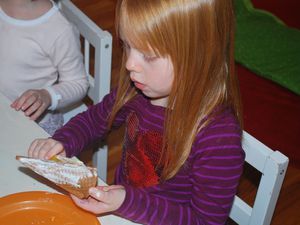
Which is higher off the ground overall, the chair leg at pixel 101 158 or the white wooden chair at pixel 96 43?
the white wooden chair at pixel 96 43

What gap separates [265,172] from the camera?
91 cm

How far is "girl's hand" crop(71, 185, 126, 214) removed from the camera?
0.79 meters

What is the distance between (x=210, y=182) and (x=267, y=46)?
1.50 meters

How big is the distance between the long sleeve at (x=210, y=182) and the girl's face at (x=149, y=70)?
0.11 meters

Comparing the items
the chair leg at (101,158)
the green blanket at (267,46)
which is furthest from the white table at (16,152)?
the green blanket at (267,46)

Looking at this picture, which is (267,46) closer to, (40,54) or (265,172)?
(40,54)

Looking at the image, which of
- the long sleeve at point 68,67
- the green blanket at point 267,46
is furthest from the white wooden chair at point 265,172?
the green blanket at point 267,46

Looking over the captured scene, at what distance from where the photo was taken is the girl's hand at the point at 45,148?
90 centimetres

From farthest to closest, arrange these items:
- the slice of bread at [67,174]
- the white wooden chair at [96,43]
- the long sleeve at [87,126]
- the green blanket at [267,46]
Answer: the green blanket at [267,46], the white wooden chair at [96,43], the long sleeve at [87,126], the slice of bread at [67,174]

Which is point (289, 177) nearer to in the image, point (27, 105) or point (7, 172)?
point (27, 105)

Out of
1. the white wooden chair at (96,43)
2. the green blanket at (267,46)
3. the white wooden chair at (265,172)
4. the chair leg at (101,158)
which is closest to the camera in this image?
the white wooden chair at (265,172)

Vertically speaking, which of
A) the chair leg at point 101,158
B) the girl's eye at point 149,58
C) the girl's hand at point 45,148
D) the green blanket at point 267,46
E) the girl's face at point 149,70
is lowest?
the chair leg at point 101,158

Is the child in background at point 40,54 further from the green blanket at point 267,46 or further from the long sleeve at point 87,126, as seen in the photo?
the green blanket at point 267,46

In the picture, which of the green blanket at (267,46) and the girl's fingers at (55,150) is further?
the green blanket at (267,46)
